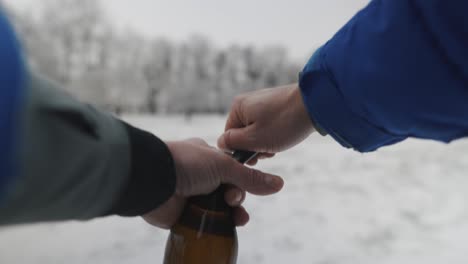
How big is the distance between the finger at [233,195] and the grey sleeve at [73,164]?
158mm

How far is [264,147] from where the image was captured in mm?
598

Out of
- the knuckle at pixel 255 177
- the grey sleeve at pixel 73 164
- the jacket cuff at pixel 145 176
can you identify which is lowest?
the knuckle at pixel 255 177

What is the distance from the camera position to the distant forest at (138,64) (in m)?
1.76

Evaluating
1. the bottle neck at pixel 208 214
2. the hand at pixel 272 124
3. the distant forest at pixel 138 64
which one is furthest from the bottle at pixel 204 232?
the distant forest at pixel 138 64

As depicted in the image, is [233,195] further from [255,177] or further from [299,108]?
[299,108]

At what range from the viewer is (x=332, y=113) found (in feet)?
1.73

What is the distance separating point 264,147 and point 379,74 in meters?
0.22

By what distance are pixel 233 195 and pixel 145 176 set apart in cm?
18

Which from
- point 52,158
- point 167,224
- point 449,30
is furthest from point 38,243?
point 449,30

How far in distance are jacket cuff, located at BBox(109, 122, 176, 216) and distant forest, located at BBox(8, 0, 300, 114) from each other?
1.03 meters

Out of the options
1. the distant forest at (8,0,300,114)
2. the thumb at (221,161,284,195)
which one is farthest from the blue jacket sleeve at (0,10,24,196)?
the distant forest at (8,0,300,114)

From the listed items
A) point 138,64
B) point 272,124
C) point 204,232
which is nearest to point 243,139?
point 272,124

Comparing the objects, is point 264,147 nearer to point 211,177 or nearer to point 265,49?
point 211,177

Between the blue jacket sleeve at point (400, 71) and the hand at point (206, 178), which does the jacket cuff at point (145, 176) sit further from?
the blue jacket sleeve at point (400, 71)
